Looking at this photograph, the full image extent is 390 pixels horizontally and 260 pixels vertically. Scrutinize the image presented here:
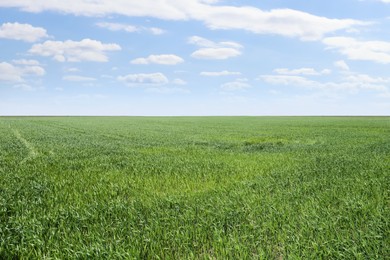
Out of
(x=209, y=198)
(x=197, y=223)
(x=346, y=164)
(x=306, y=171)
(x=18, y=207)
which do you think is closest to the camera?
(x=197, y=223)

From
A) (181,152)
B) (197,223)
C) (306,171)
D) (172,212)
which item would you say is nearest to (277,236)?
(197,223)

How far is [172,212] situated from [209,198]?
5.28 ft

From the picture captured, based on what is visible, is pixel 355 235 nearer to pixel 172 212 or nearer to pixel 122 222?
pixel 172 212

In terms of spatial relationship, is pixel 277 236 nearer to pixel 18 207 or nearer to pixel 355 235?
pixel 355 235

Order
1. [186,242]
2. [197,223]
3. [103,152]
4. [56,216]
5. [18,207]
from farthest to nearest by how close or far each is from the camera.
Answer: [103,152] → [18,207] → [56,216] → [197,223] → [186,242]

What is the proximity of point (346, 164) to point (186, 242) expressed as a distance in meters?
11.3

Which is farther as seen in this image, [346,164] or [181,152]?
[181,152]

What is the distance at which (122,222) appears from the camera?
298 inches

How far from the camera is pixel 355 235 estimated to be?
6535 mm

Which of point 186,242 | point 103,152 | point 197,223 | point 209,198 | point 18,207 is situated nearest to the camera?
point 186,242

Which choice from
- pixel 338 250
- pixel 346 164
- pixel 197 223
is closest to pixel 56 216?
pixel 197 223

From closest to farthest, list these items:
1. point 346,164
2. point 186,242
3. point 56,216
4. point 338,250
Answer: point 338,250 < point 186,242 < point 56,216 < point 346,164

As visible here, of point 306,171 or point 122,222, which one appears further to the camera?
point 306,171

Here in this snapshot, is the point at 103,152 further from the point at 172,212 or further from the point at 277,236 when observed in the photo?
the point at 277,236
